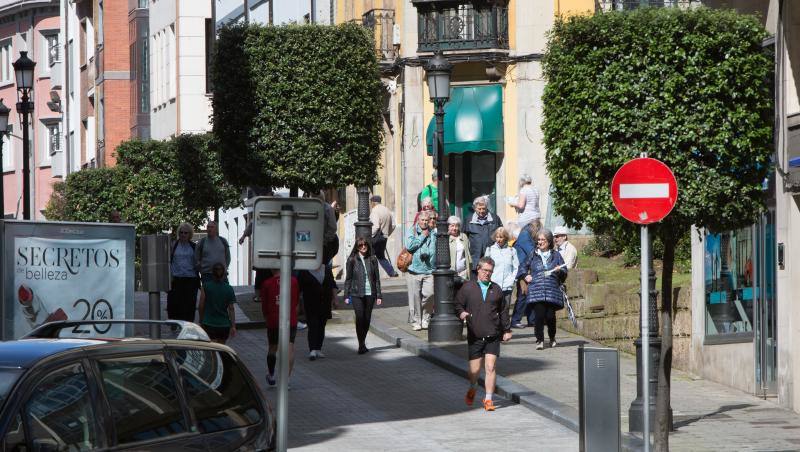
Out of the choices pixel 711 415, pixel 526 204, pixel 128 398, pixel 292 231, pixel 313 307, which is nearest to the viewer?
pixel 128 398

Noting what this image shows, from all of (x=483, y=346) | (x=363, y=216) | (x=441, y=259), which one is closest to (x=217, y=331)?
(x=483, y=346)

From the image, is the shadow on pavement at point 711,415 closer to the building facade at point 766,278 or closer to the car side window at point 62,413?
the building facade at point 766,278

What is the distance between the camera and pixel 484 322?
17.4 metres

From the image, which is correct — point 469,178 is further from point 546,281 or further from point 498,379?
point 498,379

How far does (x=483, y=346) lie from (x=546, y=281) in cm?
466

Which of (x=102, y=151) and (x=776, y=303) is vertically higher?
(x=102, y=151)

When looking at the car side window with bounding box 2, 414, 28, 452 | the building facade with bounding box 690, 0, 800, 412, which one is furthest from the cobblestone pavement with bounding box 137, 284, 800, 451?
the car side window with bounding box 2, 414, 28, 452

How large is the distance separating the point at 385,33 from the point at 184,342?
102ft

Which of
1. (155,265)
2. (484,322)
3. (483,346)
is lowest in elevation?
(483,346)

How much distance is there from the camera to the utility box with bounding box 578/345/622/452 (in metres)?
13.9

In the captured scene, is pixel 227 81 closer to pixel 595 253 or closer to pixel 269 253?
pixel 595 253

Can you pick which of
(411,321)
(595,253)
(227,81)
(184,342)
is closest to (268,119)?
(227,81)

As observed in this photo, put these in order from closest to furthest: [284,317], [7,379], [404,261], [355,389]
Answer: [7,379] → [284,317] → [355,389] → [404,261]

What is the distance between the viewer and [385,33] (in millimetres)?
39219
